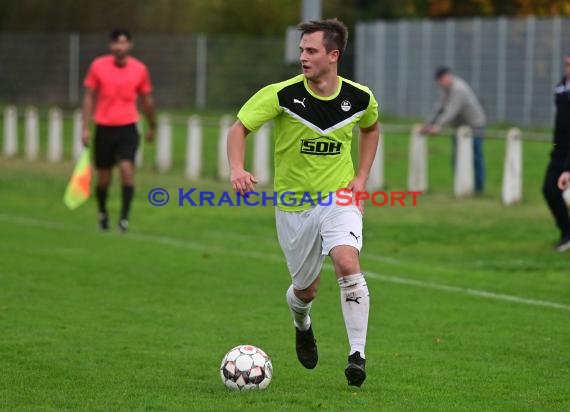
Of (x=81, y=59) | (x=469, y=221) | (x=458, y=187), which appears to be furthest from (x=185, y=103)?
(x=469, y=221)

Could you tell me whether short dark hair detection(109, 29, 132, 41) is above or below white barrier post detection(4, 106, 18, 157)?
above

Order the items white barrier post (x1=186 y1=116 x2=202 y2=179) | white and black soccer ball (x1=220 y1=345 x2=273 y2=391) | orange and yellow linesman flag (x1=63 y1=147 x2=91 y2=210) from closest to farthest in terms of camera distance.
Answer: white and black soccer ball (x1=220 y1=345 x2=273 y2=391) < orange and yellow linesman flag (x1=63 y1=147 x2=91 y2=210) < white barrier post (x1=186 y1=116 x2=202 y2=179)

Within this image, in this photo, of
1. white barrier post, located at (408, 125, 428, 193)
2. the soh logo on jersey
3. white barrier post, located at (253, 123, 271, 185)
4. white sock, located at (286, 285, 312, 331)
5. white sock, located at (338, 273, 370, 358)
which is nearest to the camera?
white sock, located at (338, 273, 370, 358)

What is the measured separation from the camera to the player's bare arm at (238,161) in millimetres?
8078

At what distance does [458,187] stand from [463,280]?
8098 mm

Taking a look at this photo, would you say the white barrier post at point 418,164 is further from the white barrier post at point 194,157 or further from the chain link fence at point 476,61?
the chain link fence at point 476,61

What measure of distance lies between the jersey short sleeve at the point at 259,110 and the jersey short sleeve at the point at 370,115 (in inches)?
22.9

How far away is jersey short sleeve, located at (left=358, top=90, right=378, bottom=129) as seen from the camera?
8750mm

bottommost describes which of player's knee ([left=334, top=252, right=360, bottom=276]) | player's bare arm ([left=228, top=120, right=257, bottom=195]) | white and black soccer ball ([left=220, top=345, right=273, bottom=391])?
white and black soccer ball ([left=220, top=345, right=273, bottom=391])

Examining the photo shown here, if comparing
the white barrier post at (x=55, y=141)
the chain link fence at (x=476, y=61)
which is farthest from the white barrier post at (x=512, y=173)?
the white barrier post at (x=55, y=141)

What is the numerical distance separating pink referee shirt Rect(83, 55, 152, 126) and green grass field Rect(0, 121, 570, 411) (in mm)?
1437

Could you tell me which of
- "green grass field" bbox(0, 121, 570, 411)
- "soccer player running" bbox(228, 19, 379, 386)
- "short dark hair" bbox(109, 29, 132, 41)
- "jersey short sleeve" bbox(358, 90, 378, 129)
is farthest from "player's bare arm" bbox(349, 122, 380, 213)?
"short dark hair" bbox(109, 29, 132, 41)

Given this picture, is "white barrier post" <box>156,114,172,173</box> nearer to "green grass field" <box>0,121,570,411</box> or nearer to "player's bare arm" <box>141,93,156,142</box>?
"green grass field" <box>0,121,570,411</box>

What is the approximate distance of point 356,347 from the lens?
808 cm
